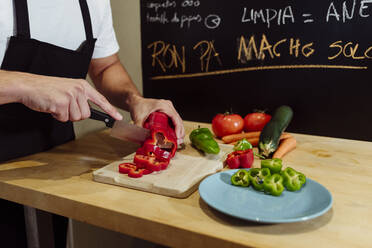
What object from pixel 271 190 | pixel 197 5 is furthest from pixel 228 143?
pixel 197 5

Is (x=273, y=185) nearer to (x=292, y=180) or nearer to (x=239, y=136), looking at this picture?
(x=292, y=180)

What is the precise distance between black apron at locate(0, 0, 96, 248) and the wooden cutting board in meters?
0.36

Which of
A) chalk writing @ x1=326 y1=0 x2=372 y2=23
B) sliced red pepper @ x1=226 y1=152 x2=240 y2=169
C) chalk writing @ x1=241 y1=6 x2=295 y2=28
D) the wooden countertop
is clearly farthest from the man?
chalk writing @ x1=326 y1=0 x2=372 y2=23

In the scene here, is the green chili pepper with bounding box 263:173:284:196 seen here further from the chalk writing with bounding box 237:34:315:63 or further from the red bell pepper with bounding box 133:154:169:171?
the chalk writing with bounding box 237:34:315:63

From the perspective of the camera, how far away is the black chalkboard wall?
1555mm

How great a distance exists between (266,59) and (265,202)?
958mm

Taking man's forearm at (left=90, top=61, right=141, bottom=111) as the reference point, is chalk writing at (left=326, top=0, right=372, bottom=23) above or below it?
above

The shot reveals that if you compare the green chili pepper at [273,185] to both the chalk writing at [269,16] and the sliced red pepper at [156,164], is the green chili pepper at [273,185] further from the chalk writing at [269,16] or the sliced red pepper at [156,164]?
the chalk writing at [269,16]

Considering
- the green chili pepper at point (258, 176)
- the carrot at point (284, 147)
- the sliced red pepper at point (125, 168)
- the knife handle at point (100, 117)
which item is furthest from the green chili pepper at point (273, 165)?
the knife handle at point (100, 117)

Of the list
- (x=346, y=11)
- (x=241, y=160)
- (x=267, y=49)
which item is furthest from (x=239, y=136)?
(x=346, y=11)

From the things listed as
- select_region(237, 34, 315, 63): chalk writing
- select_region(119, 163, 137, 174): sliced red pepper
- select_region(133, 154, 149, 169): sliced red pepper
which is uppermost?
select_region(237, 34, 315, 63): chalk writing

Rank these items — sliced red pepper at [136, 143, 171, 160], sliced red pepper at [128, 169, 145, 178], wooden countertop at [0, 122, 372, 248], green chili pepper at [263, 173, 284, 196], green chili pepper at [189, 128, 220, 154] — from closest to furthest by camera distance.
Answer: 1. wooden countertop at [0, 122, 372, 248]
2. green chili pepper at [263, 173, 284, 196]
3. sliced red pepper at [128, 169, 145, 178]
4. sliced red pepper at [136, 143, 171, 160]
5. green chili pepper at [189, 128, 220, 154]

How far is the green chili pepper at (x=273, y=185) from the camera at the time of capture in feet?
3.11

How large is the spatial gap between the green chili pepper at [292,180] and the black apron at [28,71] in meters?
0.89
